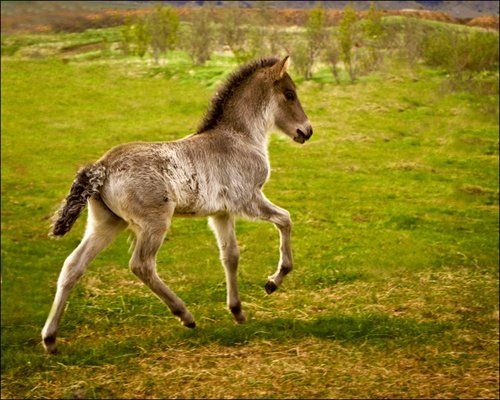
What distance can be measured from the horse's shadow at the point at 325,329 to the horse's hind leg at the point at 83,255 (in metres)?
2.51

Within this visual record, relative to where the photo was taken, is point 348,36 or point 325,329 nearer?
point 325,329

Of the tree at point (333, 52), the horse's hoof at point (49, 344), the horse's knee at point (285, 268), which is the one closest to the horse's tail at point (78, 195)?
the horse's hoof at point (49, 344)

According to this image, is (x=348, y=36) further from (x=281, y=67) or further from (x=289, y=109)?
(x=281, y=67)

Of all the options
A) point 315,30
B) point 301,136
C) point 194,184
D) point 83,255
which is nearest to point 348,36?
point 315,30

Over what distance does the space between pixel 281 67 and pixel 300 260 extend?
6.75 metres

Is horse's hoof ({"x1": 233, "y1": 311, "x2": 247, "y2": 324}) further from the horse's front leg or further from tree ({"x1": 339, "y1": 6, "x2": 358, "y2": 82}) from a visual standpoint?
tree ({"x1": 339, "y1": 6, "x2": 358, "y2": 82})

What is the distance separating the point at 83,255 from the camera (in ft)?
23.1

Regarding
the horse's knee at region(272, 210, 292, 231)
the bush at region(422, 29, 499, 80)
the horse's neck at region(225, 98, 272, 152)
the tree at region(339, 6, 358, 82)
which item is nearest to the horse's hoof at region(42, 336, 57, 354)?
the horse's knee at region(272, 210, 292, 231)

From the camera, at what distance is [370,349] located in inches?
351

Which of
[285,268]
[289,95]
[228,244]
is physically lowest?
[228,244]

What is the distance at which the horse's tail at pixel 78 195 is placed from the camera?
630 centimetres

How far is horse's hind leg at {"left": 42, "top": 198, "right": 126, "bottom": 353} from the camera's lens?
6.83 m

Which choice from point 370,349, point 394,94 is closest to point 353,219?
point 370,349

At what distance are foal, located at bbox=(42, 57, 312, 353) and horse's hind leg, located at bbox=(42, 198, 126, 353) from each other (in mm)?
11
